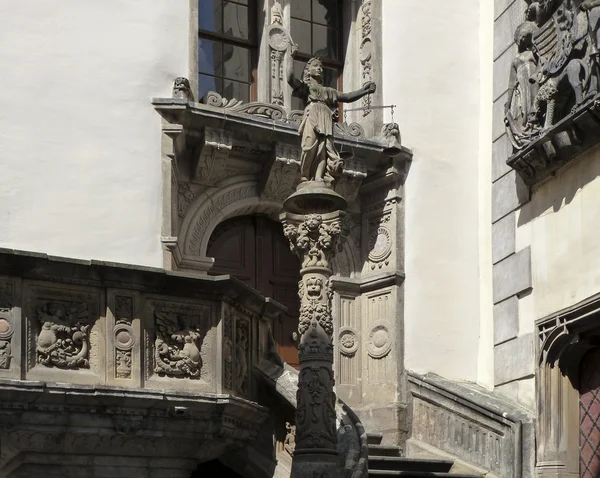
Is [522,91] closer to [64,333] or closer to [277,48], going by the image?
[277,48]

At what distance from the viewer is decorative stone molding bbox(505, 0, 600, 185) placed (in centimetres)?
1547

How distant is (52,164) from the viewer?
1605 centimetres

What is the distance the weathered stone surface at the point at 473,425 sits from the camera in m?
15.9

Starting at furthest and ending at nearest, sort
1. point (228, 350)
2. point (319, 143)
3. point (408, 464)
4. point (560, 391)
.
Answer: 1. point (408, 464)
2. point (560, 391)
3. point (228, 350)
4. point (319, 143)

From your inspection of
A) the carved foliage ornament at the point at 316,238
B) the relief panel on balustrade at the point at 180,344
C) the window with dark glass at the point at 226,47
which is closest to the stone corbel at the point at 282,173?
the window with dark glass at the point at 226,47

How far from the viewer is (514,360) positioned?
16.8 meters

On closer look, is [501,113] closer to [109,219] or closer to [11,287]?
[109,219]

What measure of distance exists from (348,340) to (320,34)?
13.3ft

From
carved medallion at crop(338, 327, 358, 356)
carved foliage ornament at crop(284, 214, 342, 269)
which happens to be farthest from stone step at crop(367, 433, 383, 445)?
carved foliage ornament at crop(284, 214, 342, 269)

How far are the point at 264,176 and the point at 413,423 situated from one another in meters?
3.46

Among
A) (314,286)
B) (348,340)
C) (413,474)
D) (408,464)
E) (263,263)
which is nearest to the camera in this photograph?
(314,286)

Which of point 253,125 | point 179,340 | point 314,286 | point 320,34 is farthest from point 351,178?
point 314,286

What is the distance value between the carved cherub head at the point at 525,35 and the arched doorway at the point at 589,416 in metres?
3.75

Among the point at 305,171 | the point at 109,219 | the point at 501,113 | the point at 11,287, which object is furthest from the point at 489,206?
the point at 11,287
